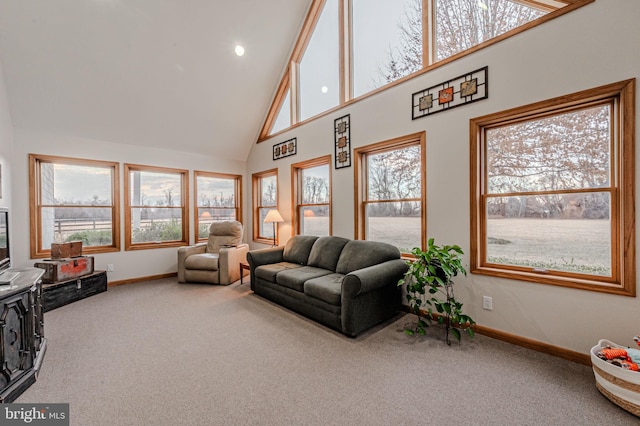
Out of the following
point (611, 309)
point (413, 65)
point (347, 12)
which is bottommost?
point (611, 309)

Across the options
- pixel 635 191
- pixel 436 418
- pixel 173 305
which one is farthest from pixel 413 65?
pixel 173 305

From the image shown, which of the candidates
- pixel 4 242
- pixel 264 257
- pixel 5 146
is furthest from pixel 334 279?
pixel 5 146

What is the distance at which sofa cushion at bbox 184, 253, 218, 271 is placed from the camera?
4.43m

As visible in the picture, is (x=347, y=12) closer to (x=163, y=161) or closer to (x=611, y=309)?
(x=163, y=161)

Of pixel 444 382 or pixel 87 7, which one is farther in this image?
pixel 87 7

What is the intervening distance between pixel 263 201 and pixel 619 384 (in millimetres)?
5366

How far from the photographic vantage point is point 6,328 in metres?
1.77

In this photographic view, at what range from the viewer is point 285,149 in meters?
5.02

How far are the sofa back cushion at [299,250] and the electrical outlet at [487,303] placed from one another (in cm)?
221

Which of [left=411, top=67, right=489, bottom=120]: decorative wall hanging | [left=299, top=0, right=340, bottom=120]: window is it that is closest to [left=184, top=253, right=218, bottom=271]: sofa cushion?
[left=299, top=0, right=340, bottom=120]: window

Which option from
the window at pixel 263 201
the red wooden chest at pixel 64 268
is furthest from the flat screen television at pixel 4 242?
the window at pixel 263 201

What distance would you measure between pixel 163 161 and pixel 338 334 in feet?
14.6

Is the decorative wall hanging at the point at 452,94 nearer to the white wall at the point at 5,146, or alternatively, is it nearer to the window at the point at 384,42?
the window at the point at 384,42

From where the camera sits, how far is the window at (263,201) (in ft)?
18.3
